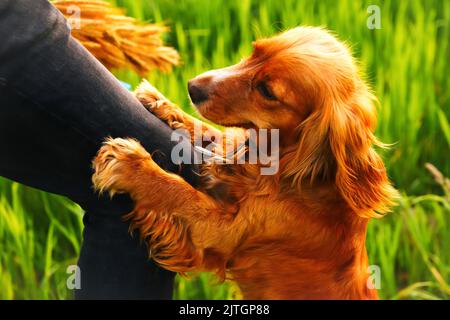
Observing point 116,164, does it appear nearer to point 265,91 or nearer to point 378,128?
point 265,91

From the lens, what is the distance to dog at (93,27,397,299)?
1.70m

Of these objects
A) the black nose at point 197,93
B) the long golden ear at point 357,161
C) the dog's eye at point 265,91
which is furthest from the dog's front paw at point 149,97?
the long golden ear at point 357,161

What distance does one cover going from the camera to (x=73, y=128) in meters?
1.58

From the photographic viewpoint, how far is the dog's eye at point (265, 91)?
1689 mm

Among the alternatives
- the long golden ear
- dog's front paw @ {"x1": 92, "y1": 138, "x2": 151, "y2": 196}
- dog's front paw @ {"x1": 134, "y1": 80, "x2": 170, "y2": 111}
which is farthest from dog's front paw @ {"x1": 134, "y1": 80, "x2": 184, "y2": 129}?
the long golden ear

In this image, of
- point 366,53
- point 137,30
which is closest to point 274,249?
point 137,30

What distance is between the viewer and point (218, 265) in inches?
70.6

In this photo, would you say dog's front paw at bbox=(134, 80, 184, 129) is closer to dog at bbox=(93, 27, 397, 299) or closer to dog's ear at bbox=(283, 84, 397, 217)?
dog at bbox=(93, 27, 397, 299)

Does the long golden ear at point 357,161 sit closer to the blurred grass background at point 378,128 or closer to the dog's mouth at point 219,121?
the dog's mouth at point 219,121

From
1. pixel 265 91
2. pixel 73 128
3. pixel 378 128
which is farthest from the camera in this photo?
pixel 378 128

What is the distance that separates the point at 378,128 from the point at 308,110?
1160 mm

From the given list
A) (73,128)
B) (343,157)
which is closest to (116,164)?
(73,128)
